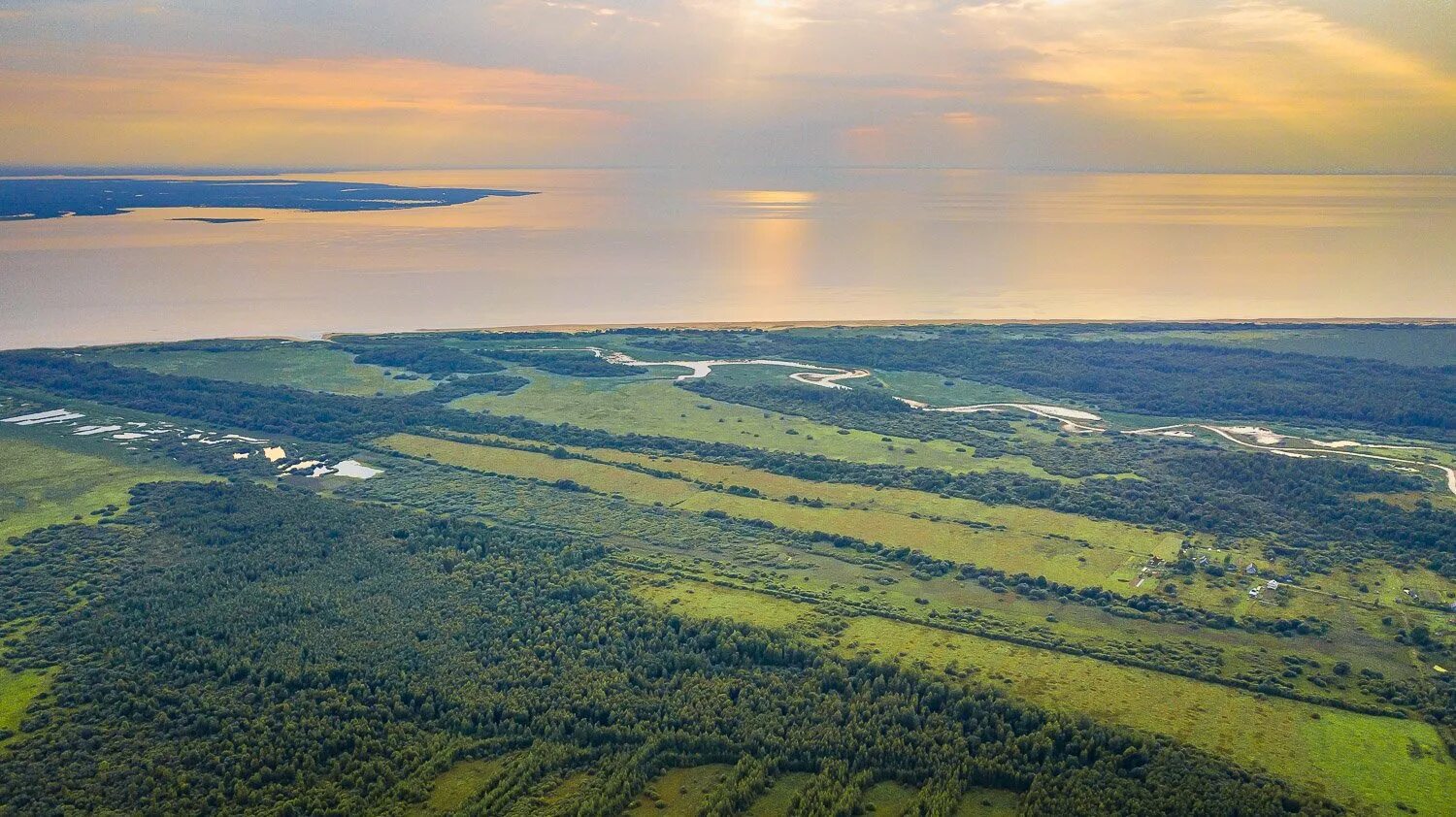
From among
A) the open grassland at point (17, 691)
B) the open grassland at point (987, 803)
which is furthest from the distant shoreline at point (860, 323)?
the open grassland at point (987, 803)

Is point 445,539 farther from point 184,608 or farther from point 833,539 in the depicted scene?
point 833,539

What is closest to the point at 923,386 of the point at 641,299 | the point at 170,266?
the point at 641,299

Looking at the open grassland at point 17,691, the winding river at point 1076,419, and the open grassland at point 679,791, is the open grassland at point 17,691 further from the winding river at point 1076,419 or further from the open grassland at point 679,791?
the winding river at point 1076,419

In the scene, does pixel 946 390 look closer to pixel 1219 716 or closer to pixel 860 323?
pixel 860 323

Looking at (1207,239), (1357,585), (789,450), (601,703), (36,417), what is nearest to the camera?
(601,703)

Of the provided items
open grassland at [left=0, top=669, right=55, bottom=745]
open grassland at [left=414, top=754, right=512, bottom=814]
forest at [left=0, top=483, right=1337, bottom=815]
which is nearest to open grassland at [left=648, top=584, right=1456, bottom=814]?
forest at [left=0, top=483, right=1337, bottom=815]

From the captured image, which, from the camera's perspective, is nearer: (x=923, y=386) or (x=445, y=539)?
(x=445, y=539)

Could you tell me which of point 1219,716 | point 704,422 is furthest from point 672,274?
point 1219,716
